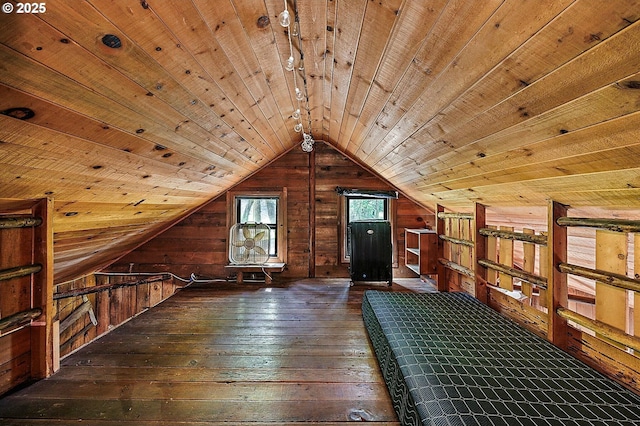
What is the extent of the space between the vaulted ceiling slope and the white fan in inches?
68.4

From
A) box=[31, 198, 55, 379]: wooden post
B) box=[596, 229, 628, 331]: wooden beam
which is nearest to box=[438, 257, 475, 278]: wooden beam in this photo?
box=[596, 229, 628, 331]: wooden beam

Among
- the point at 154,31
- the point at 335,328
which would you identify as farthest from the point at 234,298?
the point at 154,31

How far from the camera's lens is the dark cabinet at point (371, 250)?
13.5 feet

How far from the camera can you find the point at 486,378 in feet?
5.00

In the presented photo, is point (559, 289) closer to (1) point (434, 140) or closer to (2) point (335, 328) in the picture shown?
(1) point (434, 140)

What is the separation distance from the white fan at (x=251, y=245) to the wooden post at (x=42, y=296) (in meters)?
2.39

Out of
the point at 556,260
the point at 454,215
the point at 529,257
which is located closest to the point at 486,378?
the point at 556,260

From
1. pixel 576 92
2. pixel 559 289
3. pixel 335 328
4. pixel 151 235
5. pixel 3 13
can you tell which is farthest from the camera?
pixel 151 235

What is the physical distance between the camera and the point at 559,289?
2061 millimetres

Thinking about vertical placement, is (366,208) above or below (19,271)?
above

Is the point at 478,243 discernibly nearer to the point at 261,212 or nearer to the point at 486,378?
the point at 486,378

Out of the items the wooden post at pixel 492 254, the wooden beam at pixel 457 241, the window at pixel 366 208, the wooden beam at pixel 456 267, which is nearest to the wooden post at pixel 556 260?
Answer: the wooden post at pixel 492 254

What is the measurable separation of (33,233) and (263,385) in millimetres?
1764

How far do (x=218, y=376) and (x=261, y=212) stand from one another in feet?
10.4
